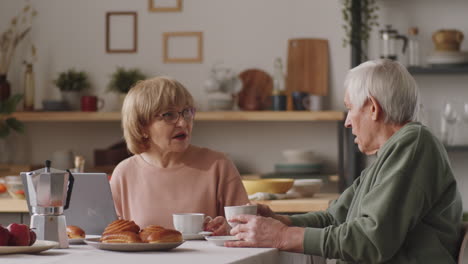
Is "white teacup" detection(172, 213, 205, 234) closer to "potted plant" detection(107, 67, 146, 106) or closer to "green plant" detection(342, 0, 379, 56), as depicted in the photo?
"green plant" detection(342, 0, 379, 56)

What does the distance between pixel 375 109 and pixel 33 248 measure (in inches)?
34.9

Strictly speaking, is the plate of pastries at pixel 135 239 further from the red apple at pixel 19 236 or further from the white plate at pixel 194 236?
the white plate at pixel 194 236

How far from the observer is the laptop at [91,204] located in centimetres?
227

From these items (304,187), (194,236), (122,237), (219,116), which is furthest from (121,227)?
(219,116)

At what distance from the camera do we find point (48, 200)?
195 cm

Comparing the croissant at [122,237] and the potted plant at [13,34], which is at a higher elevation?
the potted plant at [13,34]

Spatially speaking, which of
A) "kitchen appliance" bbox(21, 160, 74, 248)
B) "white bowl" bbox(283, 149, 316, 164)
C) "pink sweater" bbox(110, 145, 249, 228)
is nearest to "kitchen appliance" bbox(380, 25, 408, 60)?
"white bowl" bbox(283, 149, 316, 164)

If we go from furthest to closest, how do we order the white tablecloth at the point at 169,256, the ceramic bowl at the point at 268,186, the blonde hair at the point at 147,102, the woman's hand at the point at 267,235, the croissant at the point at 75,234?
the ceramic bowl at the point at 268,186, the blonde hair at the point at 147,102, the croissant at the point at 75,234, the woman's hand at the point at 267,235, the white tablecloth at the point at 169,256

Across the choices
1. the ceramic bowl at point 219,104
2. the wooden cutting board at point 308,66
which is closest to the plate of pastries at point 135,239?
the ceramic bowl at point 219,104

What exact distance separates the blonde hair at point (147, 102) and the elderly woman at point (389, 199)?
64cm

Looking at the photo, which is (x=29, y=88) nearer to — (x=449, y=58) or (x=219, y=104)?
(x=219, y=104)

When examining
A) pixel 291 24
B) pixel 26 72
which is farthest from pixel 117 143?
pixel 291 24

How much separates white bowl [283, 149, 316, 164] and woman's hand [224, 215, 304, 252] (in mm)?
3123

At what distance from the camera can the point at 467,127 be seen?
4973 mm
